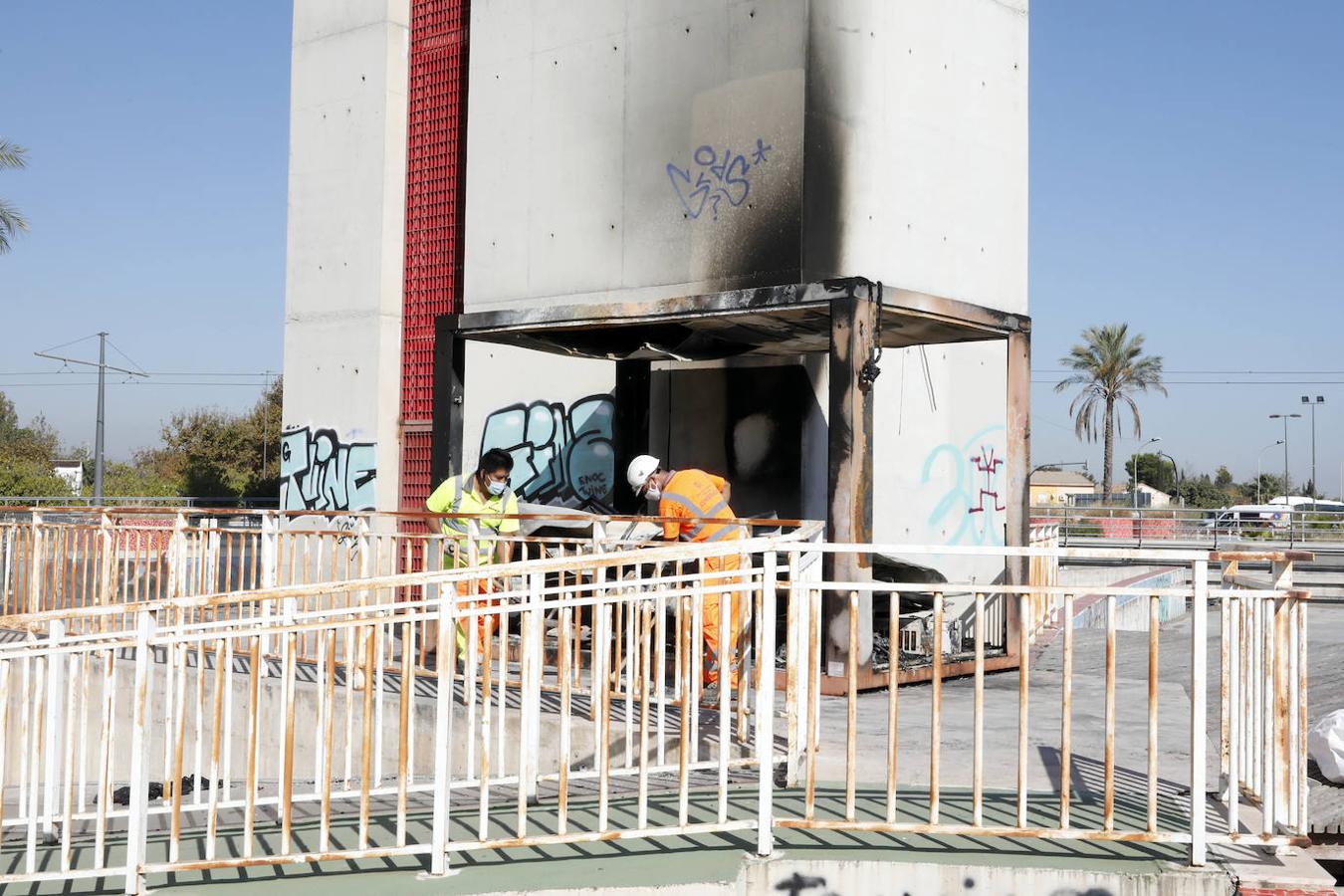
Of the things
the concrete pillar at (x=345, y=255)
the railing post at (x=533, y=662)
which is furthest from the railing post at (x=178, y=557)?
the concrete pillar at (x=345, y=255)

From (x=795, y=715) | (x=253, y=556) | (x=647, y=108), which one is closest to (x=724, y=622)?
(x=795, y=715)

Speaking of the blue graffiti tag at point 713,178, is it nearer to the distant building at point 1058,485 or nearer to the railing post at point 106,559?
the railing post at point 106,559

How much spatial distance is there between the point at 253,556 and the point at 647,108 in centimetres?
658

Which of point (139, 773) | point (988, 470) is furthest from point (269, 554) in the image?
point (988, 470)

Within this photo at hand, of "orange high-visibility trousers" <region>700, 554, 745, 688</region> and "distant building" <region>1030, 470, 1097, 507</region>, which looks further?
"distant building" <region>1030, 470, 1097, 507</region>

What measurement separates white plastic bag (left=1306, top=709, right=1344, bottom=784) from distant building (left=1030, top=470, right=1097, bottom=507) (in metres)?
95.3

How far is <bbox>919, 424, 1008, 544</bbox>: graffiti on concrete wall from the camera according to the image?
13.4m

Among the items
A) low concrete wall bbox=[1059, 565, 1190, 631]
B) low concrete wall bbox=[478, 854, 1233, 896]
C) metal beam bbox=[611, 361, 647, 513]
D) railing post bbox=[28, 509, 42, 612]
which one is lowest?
low concrete wall bbox=[1059, 565, 1190, 631]

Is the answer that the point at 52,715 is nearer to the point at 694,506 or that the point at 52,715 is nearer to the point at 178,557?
the point at 694,506

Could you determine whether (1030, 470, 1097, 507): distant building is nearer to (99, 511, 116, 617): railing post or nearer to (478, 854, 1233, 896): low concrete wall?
(99, 511, 116, 617): railing post

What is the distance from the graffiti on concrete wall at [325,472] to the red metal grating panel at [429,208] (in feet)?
1.77

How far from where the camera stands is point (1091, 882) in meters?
4.76

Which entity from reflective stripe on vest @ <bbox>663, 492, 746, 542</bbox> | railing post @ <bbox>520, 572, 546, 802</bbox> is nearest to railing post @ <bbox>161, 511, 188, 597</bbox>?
reflective stripe on vest @ <bbox>663, 492, 746, 542</bbox>

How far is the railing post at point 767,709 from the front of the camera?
16.6ft
